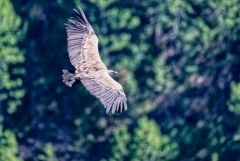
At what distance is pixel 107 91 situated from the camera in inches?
596

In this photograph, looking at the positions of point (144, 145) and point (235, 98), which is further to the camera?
point (235, 98)

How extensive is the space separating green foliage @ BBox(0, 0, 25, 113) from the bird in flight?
1237cm

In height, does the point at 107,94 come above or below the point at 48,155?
above

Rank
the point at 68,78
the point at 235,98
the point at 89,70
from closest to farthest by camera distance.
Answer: the point at 68,78 → the point at 89,70 → the point at 235,98

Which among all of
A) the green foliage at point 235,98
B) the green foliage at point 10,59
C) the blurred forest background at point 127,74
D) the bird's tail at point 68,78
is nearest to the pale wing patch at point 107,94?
the bird's tail at point 68,78

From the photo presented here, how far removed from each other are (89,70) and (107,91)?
652 millimetres

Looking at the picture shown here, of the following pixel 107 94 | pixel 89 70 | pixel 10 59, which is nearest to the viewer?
pixel 107 94

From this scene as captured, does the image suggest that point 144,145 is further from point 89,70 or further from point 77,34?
point 89,70

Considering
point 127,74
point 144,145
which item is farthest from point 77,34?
point 127,74

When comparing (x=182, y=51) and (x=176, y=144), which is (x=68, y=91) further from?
(x=176, y=144)

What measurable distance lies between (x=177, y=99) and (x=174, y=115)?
20.7 inches

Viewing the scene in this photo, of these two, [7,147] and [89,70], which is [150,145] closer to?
[7,147]

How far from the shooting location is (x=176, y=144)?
27.6 metres

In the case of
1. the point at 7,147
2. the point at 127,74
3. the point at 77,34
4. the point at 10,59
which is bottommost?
the point at 7,147
